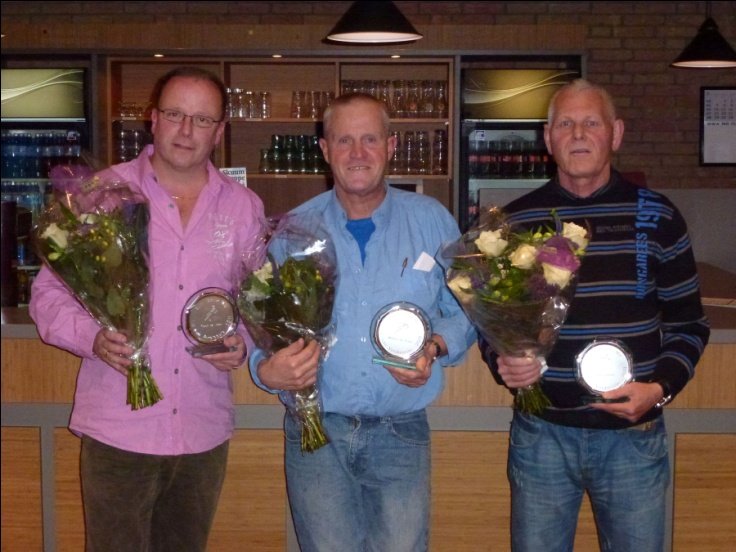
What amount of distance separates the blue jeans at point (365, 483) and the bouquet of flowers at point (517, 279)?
13.4 inches

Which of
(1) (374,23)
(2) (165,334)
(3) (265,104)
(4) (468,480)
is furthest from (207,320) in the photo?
(3) (265,104)

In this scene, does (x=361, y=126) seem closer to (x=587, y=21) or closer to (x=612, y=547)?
(x=612, y=547)

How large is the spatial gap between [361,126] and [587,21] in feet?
18.0

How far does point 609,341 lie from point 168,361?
3.57 ft

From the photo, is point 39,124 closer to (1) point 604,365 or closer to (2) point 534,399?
(2) point 534,399

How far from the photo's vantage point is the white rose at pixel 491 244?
204 cm

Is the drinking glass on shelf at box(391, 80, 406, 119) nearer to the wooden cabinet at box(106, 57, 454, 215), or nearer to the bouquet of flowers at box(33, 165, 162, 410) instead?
the wooden cabinet at box(106, 57, 454, 215)

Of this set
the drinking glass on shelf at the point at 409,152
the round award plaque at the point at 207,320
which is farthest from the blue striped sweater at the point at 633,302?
the drinking glass on shelf at the point at 409,152

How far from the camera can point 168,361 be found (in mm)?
2211

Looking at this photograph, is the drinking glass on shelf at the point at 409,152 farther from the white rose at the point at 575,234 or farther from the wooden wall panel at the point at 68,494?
the white rose at the point at 575,234

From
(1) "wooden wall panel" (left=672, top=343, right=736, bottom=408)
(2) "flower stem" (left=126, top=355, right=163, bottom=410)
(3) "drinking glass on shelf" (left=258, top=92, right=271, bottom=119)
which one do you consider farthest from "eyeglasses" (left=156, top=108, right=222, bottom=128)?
(3) "drinking glass on shelf" (left=258, top=92, right=271, bottom=119)

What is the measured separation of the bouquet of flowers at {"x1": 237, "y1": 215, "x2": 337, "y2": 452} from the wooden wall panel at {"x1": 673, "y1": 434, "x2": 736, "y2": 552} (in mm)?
1314

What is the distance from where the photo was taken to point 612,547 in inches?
87.0

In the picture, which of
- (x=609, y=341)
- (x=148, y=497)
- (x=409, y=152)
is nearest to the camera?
(x=609, y=341)
